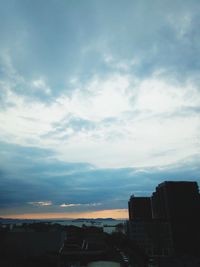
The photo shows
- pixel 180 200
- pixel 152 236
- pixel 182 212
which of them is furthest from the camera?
pixel 152 236

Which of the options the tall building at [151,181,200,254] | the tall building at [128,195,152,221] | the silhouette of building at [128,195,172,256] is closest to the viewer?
the tall building at [151,181,200,254]

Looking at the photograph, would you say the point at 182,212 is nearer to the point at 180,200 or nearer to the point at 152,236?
the point at 180,200

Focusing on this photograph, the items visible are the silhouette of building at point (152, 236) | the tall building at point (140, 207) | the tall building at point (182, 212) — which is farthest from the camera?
the tall building at point (140, 207)

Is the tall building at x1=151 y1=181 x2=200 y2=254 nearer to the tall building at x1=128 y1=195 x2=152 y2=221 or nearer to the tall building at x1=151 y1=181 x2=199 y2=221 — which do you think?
the tall building at x1=151 y1=181 x2=199 y2=221

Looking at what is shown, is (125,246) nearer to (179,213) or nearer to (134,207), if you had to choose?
(179,213)

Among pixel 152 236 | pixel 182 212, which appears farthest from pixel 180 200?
pixel 152 236

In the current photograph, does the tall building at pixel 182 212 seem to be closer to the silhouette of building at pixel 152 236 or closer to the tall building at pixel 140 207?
the silhouette of building at pixel 152 236

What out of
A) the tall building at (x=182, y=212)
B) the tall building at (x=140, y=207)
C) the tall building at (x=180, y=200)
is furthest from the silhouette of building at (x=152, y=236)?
the tall building at (x=140, y=207)

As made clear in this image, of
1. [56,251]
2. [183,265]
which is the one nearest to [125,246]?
[56,251]

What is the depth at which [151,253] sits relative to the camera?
121 meters

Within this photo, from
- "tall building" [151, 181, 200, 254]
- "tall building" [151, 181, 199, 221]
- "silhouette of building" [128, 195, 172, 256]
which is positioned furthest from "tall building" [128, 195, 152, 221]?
"tall building" [151, 181, 199, 221]

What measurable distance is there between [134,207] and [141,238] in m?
48.9

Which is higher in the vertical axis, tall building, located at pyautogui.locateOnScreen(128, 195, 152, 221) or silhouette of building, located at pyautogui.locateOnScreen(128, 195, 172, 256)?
tall building, located at pyautogui.locateOnScreen(128, 195, 152, 221)

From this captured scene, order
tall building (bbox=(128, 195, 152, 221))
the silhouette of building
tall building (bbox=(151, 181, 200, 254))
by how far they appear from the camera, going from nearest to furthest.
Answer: tall building (bbox=(151, 181, 200, 254)) < the silhouette of building < tall building (bbox=(128, 195, 152, 221))
